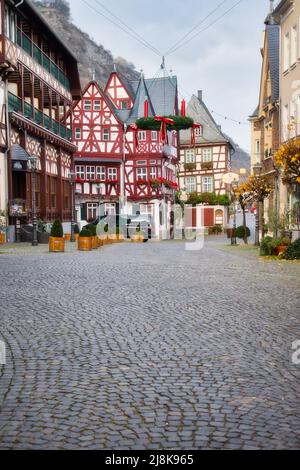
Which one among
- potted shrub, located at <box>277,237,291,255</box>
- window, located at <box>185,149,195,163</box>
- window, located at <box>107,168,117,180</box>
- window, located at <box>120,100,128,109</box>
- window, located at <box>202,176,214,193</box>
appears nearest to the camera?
potted shrub, located at <box>277,237,291,255</box>

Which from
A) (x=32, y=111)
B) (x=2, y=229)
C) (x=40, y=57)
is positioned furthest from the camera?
(x=40, y=57)

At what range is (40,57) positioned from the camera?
33.7 meters

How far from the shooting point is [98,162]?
5375 centimetres

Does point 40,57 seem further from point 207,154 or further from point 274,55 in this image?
point 207,154

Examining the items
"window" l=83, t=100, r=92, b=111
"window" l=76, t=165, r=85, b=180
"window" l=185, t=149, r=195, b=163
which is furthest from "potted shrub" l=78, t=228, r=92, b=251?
"window" l=185, t=149, r=195, b=163

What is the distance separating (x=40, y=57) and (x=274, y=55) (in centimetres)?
1262

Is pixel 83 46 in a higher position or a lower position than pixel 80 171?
higher

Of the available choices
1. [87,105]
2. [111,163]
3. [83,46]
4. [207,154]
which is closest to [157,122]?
[111,163]

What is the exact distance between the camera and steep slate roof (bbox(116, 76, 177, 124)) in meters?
56.5

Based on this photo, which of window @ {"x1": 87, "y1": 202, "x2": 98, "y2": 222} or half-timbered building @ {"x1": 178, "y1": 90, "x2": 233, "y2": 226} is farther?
half-timbered building @ {"x1": 178, "y1": 90, "x2": 233, "y2": 226}

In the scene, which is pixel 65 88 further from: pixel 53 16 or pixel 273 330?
pixel 53 16

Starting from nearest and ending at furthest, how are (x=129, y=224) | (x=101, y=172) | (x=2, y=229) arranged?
(x=2, y=229) < (x=129, y=224) < (x=101, y=172)

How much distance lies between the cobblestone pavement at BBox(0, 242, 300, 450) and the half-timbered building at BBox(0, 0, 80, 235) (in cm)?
1771

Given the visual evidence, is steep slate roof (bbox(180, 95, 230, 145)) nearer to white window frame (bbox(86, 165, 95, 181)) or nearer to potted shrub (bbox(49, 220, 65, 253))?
white window frame (bbox(86, 165, 95, 181))
